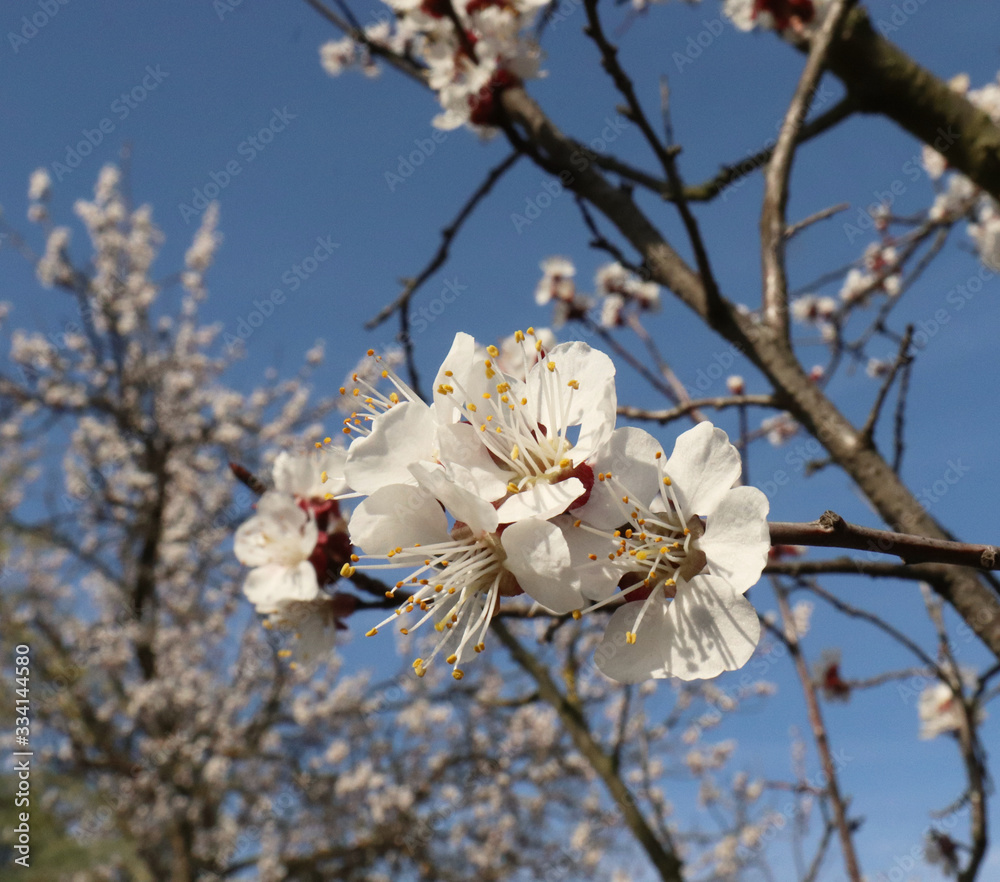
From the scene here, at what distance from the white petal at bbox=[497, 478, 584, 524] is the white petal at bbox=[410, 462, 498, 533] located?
17 mm

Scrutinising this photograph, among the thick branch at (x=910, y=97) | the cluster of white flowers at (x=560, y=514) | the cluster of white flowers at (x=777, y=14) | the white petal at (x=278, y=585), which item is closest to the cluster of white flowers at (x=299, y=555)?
the white petal at (x=278, y=585)

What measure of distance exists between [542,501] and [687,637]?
0.22m

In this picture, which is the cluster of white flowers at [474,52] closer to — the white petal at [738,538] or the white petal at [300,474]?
the white petal at [300,474]

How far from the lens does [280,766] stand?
677cm

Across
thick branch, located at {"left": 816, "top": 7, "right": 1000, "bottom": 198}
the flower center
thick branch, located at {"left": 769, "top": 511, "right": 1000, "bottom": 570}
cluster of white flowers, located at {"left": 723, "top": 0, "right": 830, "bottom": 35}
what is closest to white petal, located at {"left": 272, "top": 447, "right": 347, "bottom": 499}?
the flower center

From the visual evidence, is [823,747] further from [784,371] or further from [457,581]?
[457,581]

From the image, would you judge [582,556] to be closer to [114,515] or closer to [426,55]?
[426,55]

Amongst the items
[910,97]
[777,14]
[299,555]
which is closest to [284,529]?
[299,555]

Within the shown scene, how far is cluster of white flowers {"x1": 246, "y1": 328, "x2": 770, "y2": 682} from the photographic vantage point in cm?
74

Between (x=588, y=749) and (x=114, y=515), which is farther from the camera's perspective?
(x=114, y=515)

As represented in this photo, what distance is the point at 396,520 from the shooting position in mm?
796

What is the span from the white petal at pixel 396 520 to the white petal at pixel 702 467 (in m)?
0.27

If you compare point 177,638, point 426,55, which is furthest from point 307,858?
point 426,55

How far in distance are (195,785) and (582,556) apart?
567 centimetres
